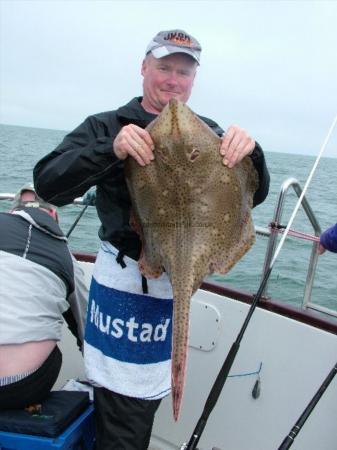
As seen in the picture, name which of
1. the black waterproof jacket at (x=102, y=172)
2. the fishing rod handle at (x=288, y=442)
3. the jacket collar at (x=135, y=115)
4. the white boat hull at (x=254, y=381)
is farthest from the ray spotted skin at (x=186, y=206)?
the white boat hull at (x=254, y=381)

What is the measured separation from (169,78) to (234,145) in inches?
23.8

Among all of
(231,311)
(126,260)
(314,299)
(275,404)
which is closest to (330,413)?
(275,404)

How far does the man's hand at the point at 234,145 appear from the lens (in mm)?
1789

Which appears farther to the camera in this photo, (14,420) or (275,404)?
(275,404)

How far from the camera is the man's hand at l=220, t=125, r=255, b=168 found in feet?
5.87

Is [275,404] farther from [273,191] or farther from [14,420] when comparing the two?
[273,191]

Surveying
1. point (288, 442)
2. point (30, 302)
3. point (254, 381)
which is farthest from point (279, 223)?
point (30, 302)

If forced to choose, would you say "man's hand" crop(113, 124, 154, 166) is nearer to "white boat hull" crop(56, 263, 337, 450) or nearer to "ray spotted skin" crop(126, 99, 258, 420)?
"ray spotted skin" crop(126, 99, 258, 420)

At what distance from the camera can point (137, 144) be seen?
178cm

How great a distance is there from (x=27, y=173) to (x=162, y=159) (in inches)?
822

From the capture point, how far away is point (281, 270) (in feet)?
32.3

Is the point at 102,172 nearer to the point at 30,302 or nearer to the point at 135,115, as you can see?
the point at 135,115

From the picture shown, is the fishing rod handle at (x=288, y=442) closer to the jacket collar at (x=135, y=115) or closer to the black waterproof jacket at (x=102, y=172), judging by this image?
the black waterproof jacket at (x=102, y=172)

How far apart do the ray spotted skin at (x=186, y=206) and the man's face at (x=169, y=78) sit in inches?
17.9
